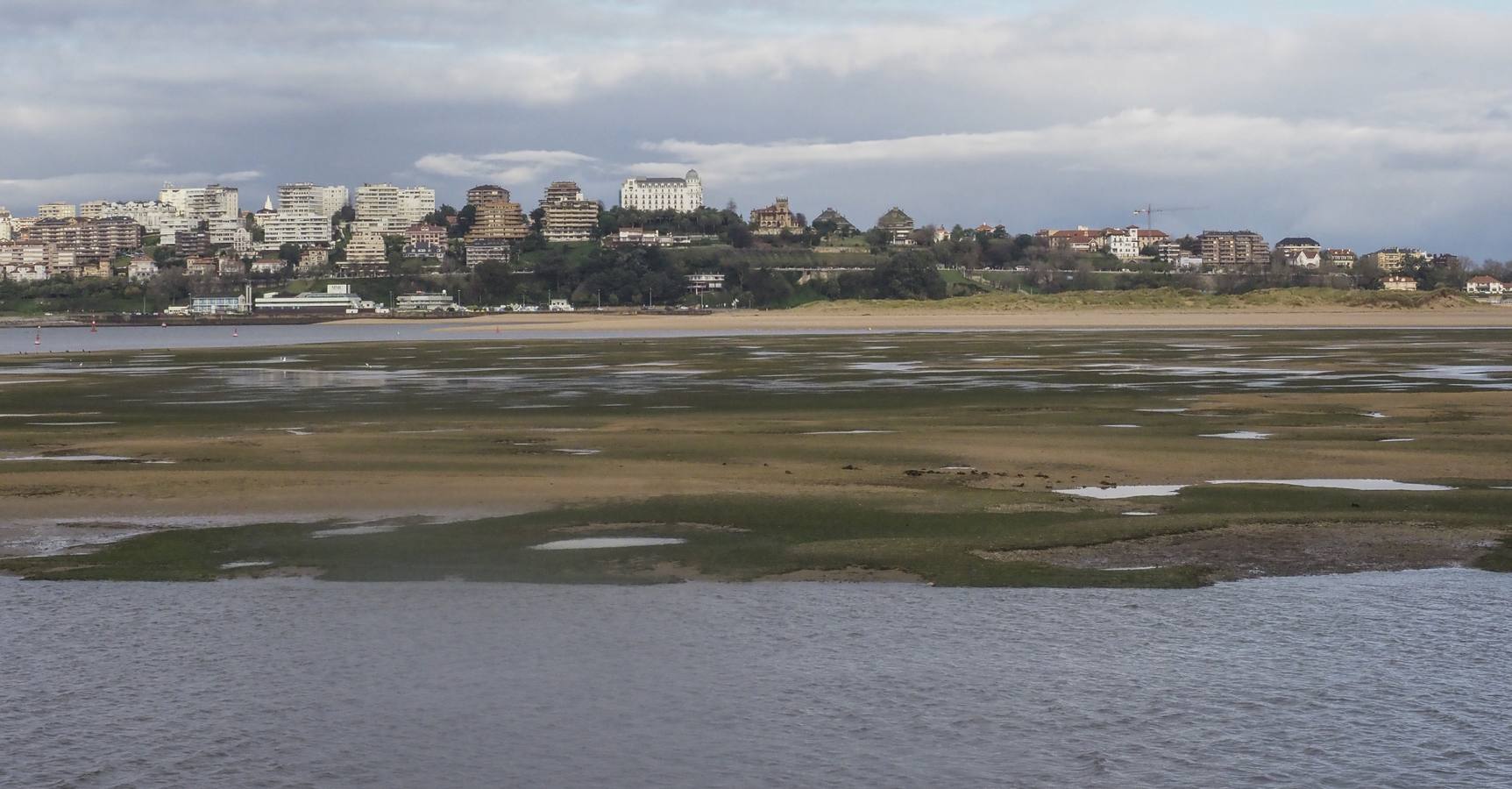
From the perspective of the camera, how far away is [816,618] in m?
12.9

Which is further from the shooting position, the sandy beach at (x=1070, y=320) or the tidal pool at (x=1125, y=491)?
the sandy beach at (x=1070, y=320)

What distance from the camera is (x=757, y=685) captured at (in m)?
10.9

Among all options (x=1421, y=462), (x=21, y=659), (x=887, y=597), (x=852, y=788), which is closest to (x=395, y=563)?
(x=21, y=659)

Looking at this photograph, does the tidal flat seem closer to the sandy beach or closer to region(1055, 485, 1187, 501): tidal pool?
region(1055, 485, 1187, 501): tidal pool

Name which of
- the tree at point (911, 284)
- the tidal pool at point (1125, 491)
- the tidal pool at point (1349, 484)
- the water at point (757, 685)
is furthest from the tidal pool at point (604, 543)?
the tree at point (911, 284)

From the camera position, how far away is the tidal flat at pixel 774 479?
1551 centimetres

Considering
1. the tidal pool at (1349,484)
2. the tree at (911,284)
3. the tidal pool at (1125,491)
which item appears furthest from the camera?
the tree at (911,284)

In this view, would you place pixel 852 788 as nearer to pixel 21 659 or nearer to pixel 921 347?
pixel 21 659

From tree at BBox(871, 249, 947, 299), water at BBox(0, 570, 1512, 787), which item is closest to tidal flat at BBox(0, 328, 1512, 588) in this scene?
water at BBox(0, 570, 1512, 787)

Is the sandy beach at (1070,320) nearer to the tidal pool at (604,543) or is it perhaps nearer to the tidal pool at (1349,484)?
the tidal pool at (1349,484)

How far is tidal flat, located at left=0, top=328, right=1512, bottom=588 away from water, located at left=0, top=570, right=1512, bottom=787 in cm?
115

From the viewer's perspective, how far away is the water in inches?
356

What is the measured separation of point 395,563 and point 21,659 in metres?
4.40

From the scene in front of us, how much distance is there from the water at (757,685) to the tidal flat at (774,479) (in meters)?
1.15
